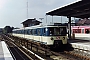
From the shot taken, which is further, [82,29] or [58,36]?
[82,29]

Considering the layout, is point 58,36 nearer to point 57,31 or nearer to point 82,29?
point 57,31

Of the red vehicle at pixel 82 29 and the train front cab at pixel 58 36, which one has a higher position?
the red vehicle at pixel 82 29

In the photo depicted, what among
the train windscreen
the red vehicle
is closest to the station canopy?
the train windscreen

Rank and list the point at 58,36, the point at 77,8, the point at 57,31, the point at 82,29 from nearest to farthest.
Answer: the point at 58,36 → the point at 57,31 → the point at 77,8 → the point at 82,29

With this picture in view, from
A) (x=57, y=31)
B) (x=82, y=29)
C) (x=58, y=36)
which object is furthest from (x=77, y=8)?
(x=82, y=29)

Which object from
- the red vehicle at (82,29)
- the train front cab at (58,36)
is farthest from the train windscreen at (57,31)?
the red vehicle at (82,29)

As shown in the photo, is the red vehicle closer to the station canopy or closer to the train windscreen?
the station canopy

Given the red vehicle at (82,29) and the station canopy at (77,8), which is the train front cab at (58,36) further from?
the red vehicle at (82,29)

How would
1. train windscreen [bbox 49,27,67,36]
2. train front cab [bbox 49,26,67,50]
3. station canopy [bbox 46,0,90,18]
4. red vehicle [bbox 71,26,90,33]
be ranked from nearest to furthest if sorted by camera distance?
train front cab [bbox 49,26,67,50] → train windscreen [bbox 49,27,67,36] → station canopy [bbox 46,0,90,18] → red vehicle [bbox 71,26,90,33]

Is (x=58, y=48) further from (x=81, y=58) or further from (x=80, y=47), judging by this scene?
(x=81, y=58)

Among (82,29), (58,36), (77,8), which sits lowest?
(58,36)

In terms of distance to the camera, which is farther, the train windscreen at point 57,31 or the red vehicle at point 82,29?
the red vehicle at point 82,29

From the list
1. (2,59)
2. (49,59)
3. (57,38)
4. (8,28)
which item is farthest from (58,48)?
(8,28)

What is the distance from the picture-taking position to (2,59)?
33.7 feet
